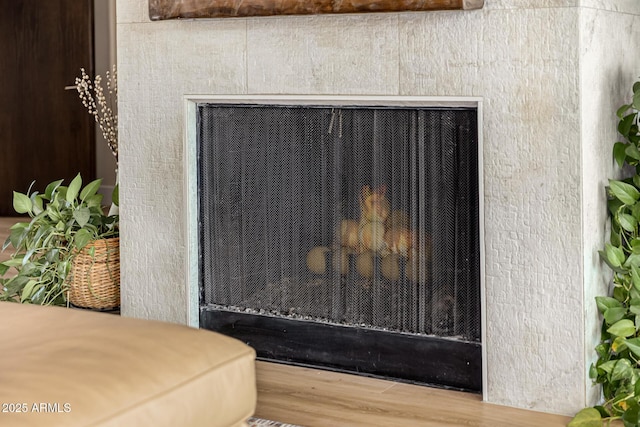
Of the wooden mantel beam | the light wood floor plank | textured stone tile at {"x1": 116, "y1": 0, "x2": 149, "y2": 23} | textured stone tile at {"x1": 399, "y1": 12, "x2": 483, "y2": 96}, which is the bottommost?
the light wood floor plank

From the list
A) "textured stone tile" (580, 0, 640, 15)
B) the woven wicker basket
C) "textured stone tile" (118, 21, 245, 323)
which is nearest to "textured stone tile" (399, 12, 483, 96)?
"textured stone tile" (580, 0, 640, 15)

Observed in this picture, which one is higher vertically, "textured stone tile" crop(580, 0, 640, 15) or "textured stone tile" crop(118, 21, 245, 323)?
"textured stone tile" crop(580, 0, 640, 15)

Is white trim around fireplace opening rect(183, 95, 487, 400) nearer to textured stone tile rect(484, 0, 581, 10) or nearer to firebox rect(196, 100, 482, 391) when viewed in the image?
firebox rect(196, 100, 482, 391)

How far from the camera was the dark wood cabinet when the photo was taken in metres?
6.88

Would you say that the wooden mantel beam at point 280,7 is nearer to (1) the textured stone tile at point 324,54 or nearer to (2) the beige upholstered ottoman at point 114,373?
(1) the textured stone tile at point 324,54

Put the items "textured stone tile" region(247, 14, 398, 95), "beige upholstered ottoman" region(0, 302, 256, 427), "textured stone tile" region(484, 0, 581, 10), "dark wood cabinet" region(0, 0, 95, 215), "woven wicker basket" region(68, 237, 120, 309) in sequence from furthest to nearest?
"dark wood cabinet" region(0, 0, 95, 215) < "woven wicker basket" region(68, 237, 120, 309) < "textured stone tile" region(247, 14, 398, 95) < "textured stone tile" region(484, 0, 581, 10) < "beige upholstered ottoman" region(0, 302, 256, 427)

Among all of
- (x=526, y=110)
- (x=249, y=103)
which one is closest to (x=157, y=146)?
(x=249, y=103)

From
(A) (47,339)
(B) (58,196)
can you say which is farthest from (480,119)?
(B) (58,196)

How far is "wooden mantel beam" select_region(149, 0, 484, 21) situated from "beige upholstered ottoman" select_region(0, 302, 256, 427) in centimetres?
127

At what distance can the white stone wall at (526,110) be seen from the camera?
8.23ft

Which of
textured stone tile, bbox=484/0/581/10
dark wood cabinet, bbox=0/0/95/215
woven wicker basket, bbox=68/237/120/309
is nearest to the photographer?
textured stone tile, bbox=484/0/581/10

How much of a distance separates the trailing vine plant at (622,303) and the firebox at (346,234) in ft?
1.17

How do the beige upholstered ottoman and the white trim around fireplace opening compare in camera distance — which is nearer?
the beige upholstered ottoman

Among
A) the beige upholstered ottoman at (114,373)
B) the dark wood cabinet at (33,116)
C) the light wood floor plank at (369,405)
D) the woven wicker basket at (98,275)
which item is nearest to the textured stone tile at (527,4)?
the light wood floor plank at (369,405)
